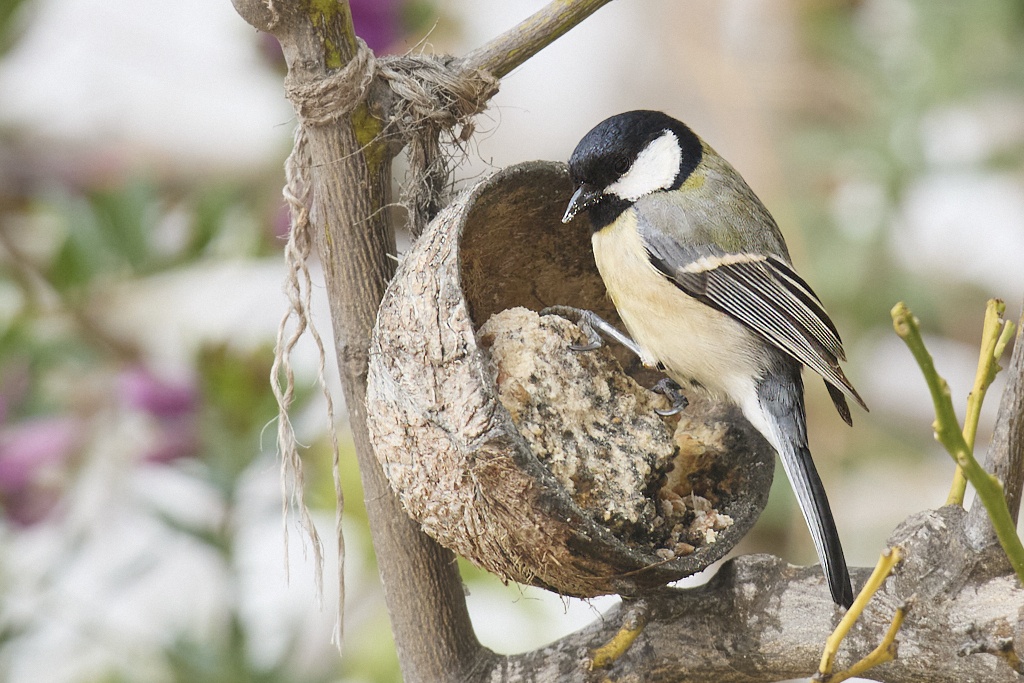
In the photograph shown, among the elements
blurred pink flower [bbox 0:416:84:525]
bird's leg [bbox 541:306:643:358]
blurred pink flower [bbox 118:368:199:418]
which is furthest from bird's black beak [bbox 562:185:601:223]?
blurred pink flower [bbox 0:416:84:525]

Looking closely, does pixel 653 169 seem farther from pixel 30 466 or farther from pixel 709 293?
pixel 30 466

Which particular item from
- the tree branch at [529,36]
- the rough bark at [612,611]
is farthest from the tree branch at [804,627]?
the tree branch at [529,36]

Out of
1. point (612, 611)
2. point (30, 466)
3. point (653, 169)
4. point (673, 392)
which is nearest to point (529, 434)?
point (612, 611)

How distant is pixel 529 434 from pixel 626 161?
362 millimetres

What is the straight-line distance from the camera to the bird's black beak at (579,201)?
1.04 m

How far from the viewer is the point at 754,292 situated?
105 centimetres

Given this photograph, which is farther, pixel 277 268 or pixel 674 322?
pixel 277 268

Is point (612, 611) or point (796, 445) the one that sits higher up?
point (796, 445)

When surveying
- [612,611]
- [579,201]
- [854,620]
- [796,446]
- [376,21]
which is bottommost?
[854,620]

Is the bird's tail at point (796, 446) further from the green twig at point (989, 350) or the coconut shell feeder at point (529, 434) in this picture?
the green twig at point (989, 350)

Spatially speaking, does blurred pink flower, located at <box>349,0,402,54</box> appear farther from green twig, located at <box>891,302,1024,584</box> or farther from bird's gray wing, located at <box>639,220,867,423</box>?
green twig, located at <box>891,302,1024,584</box>

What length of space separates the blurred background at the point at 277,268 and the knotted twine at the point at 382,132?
0.31 ft

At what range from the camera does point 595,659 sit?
2.82ft

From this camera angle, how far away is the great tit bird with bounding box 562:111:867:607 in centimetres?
105
